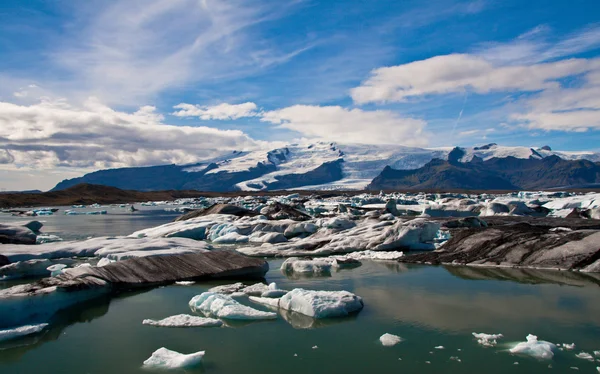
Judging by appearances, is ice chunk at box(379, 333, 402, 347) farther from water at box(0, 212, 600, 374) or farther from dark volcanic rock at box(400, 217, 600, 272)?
dark volcanic rock at box(400, 217, 600, 272)

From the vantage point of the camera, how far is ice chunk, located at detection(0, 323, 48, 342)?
296 inches

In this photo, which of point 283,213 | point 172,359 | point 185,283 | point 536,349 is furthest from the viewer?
point 283,213

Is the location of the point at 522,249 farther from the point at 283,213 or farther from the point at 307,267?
the point at 283,213

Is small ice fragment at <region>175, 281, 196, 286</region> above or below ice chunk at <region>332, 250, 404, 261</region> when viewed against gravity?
above

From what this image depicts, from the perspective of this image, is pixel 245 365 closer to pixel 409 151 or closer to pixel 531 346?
pixel 531 346

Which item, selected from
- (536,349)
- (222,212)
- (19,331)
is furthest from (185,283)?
(222,212)

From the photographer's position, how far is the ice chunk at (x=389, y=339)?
7.09 metres

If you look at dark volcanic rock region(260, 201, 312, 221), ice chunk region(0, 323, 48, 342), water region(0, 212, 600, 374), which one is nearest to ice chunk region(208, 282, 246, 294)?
water region(0, 212, 600, 374)

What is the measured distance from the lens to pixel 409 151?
180750 millimetres

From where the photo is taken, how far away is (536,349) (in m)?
6.58

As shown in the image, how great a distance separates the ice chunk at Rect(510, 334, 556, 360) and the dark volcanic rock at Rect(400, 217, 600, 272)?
7207mm

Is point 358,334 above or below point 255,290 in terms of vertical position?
below

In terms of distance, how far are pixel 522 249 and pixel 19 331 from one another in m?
13.4

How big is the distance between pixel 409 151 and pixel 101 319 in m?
179
